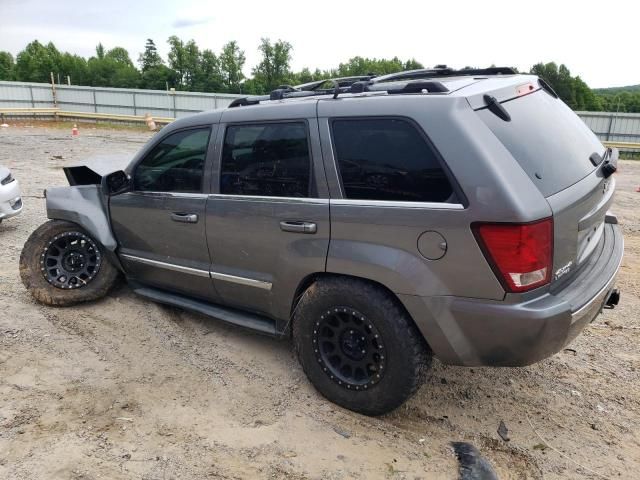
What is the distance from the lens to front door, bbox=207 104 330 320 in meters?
3.10

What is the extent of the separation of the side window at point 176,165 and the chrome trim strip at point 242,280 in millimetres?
647

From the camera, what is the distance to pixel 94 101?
30672 mm

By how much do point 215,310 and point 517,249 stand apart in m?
2.31

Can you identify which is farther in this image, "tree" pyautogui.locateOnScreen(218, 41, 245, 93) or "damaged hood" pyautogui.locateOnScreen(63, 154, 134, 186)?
"tree" pyautogui.locateOnScreen(218, 41, 245, 93)

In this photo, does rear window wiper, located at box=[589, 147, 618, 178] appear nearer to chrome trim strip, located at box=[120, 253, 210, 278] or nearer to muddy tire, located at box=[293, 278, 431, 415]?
muddy tire, located at box=[293, 278, 431, 415]

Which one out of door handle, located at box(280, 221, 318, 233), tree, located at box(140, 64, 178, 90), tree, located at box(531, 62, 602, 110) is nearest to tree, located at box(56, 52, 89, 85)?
tree, located at box(140, 64, 178, 90)

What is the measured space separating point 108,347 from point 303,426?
1.84 meters

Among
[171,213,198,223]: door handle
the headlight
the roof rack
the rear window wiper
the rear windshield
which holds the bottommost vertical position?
the headlight

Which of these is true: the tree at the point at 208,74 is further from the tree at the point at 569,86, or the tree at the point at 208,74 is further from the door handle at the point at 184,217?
the door handle at the point at 184,217

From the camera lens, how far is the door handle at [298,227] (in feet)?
9.99

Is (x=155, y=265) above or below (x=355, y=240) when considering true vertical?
below

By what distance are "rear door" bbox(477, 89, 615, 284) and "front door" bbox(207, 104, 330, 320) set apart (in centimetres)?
109

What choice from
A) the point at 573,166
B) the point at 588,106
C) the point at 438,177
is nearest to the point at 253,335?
the point at 438,177

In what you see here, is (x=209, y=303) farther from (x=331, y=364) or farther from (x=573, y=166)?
(x=573, y=166)
